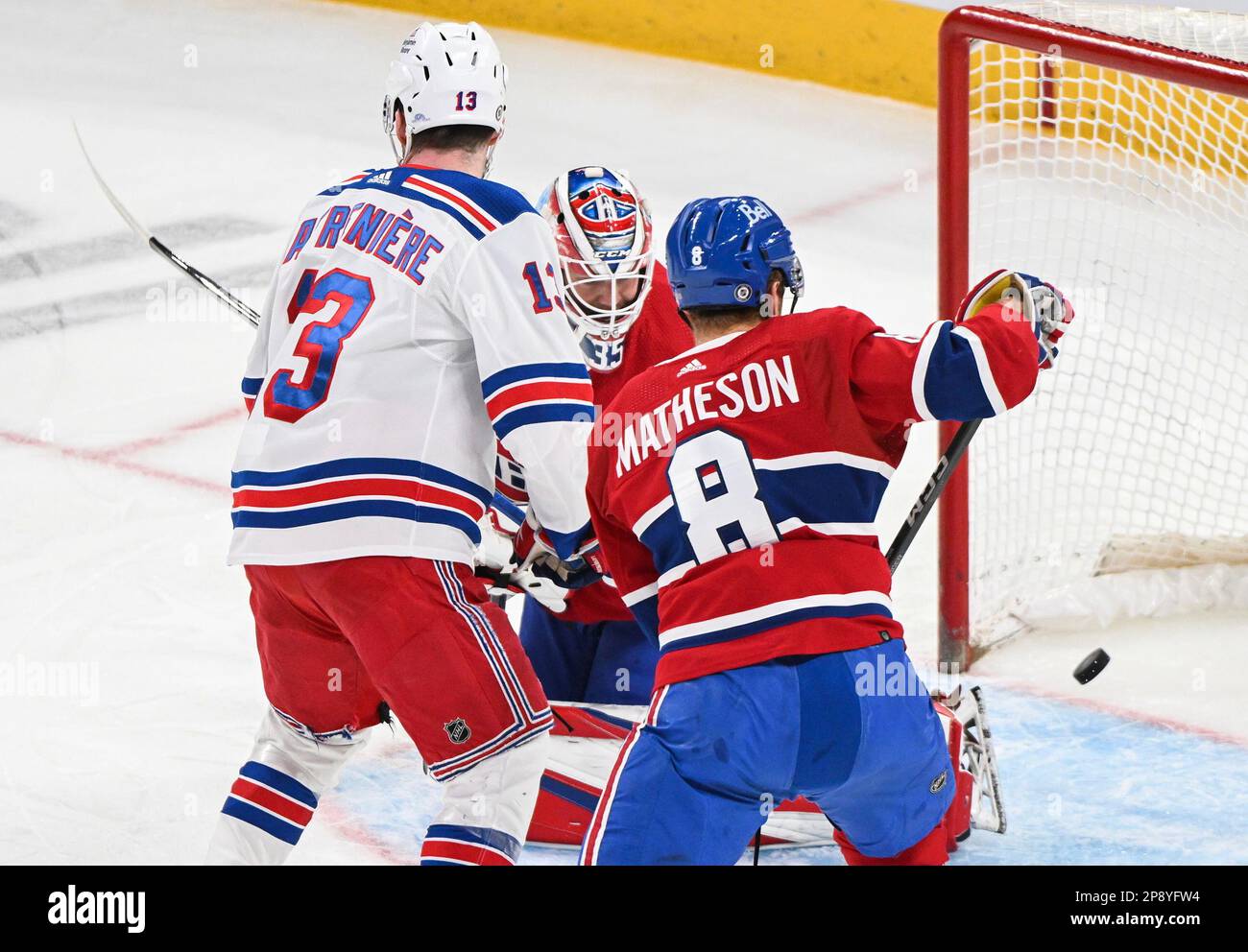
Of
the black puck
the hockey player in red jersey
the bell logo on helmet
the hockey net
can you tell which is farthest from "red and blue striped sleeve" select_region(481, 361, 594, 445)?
the hockey net

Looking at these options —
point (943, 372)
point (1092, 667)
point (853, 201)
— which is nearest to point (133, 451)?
point (1092, 667)

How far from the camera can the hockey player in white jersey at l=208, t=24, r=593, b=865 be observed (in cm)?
246

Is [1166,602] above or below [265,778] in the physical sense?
below

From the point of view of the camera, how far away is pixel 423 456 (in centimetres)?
250

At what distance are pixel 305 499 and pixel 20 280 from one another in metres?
3.49

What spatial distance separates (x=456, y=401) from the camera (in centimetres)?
253

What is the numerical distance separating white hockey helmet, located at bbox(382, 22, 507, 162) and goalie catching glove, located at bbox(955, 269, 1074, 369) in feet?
2.30

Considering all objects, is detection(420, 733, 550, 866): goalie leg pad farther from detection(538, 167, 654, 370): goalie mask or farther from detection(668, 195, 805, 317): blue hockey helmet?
detection(538, 167, 654, 370): goalie mask

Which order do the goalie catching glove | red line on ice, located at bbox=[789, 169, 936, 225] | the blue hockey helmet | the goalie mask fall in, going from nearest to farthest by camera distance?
the blue hockey helmet < the goalie catching glove < the goalie mask < red line on ice, located at bbox=[789, 169, 936, 225]

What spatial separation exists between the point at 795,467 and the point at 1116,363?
6.67 ft

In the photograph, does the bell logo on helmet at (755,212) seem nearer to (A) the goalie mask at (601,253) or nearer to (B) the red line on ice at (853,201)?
(A) the goalie mask at (601,253)

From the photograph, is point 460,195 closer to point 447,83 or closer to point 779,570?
point 447,83

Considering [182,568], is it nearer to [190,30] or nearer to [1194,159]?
[1194,159]
